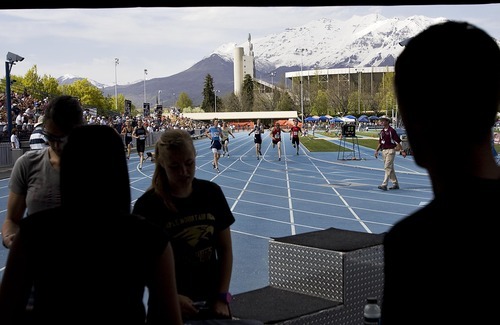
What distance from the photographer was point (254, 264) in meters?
9.19

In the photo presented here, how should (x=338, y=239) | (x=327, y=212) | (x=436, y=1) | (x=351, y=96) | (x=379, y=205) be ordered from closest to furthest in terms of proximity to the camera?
(x=436, y=1) < (x=338, y=239) < (x=327, y=212) < (x=379, y=205) < (x=351, y=96)

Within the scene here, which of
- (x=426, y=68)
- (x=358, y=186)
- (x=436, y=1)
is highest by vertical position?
(x=436, y=1)

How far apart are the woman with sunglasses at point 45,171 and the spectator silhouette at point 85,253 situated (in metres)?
1.90

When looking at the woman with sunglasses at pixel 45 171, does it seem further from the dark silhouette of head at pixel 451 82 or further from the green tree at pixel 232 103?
the green tree at pixel 232 103

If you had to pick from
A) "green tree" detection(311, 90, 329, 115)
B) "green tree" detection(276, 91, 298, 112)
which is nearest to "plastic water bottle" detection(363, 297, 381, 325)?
"green tree" detection(311, 90, 329, 115)

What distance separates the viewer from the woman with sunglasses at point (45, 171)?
13.1 ft

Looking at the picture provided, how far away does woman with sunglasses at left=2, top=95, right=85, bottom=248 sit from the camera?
4.00 meters

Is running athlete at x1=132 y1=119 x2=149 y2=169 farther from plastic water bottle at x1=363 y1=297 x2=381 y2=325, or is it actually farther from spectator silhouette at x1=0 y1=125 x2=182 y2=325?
spectator silhouette at x1=0 y1=125 x2=182 y2=325

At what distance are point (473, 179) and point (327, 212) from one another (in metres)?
13.0

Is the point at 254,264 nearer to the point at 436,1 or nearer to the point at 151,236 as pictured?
the point at 436,1

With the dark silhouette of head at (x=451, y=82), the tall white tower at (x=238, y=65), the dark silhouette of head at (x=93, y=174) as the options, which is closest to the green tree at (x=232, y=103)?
the tall white tower at (x=238, y=65)

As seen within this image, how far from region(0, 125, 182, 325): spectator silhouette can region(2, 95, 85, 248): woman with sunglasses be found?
1900 mm

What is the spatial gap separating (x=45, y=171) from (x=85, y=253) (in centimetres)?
221

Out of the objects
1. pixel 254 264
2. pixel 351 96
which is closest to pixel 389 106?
pixel 351 96
